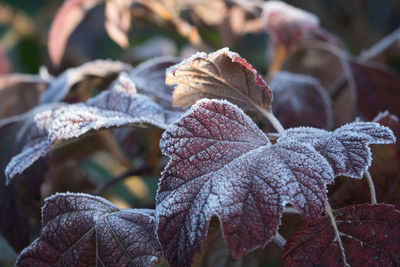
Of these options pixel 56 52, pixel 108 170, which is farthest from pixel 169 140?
pixel 108 170

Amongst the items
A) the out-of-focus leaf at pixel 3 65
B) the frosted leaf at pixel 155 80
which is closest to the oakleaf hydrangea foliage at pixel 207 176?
the frosted leaf at pixel 155 80

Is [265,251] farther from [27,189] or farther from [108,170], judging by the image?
[108,170]

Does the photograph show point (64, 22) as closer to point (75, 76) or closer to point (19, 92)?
point (19, 92)

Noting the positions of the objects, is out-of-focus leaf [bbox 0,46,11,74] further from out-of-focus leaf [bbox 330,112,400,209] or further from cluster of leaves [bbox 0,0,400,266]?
out-of-focus leaf [bbox 330,112,400,209]

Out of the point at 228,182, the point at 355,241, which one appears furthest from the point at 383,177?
the point at 228,182

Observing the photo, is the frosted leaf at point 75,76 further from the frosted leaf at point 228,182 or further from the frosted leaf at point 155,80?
the frosted leaf at point 228,182
